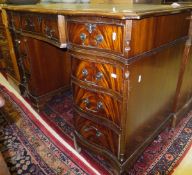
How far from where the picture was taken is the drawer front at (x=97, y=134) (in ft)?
3.65

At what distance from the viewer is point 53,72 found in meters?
1.99

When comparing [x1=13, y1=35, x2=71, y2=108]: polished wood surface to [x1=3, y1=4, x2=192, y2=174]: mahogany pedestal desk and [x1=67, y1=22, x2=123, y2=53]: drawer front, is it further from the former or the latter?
[x1=67, y1=22, x2=123, y2=53]: drawer front

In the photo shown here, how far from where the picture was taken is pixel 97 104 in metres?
1.10

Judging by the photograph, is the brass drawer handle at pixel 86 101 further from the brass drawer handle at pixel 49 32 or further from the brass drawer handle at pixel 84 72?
the brass drawer handle at pixel 49 32

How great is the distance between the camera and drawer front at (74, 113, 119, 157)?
3.65ft

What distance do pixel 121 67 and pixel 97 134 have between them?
1.68 ft

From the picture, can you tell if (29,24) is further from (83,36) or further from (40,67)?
(83,36)

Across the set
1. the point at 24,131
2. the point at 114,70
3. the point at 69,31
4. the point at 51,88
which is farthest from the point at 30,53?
the point at 114,70

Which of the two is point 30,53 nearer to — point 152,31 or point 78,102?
point 78,102

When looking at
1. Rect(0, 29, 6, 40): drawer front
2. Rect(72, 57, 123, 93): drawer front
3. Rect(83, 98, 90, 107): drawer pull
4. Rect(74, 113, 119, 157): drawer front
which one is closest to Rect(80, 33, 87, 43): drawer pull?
Rect(72, 57, 123, 93): drawer front

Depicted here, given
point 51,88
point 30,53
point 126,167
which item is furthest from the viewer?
point 51,88

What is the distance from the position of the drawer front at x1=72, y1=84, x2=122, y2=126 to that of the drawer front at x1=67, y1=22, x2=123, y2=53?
0.92 ft

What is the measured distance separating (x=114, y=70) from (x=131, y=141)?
1.58 feet

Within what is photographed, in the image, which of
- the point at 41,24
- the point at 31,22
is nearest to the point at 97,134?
the point at 41,24
